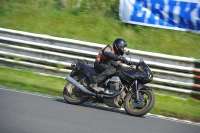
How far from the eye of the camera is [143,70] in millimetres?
8727

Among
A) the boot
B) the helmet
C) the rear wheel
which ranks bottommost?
the rear wheel

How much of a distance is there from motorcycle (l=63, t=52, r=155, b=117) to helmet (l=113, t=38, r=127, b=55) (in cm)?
36

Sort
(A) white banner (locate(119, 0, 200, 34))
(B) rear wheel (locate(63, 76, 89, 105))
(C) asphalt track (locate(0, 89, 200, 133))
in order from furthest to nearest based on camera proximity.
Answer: (A) white banner (locate(119, 0, 200, 34)), (B) rear wheel (locate(63, 76, 89, 105)), (C) asphalt track (locate(0, 89, 200, 133))

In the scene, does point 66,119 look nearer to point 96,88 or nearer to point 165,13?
point 96,88

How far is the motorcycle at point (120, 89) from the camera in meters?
8.65

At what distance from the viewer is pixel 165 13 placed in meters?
12.7

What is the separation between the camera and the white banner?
40.9ft

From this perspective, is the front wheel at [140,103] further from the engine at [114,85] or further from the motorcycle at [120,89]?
the engine at [114,85]

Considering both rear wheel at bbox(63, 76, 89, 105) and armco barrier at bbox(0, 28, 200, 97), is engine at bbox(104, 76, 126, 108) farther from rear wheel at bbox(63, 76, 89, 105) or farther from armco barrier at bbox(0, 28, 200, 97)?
armco barrier at bbox(0, 28, 200, 97)

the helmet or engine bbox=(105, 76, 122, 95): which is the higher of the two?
the helmet

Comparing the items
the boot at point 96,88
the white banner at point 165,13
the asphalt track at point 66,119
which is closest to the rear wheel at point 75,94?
the asphalt track at point 66,119

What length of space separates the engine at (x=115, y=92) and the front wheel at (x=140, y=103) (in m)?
0.21

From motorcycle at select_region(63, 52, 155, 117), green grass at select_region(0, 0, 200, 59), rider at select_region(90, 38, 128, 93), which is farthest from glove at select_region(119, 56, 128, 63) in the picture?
green grass at select_region(0, 0, 200, 59)

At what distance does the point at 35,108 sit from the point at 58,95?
2.04 metres
